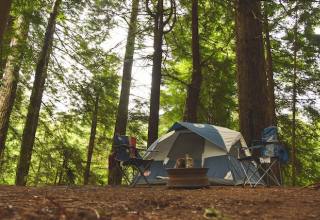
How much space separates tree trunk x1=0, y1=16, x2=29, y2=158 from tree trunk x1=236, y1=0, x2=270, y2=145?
5269mm

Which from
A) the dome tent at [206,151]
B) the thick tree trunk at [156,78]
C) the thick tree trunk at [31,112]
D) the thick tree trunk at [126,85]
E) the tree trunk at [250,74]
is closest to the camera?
the dome tent at [206,151]

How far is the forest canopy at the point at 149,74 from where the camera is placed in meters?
9.19

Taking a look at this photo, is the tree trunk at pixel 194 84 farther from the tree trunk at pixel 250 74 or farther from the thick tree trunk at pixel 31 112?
the thick tree trunk at pixel 31 112

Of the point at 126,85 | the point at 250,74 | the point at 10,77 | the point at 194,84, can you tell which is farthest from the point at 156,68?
the point at 10,77

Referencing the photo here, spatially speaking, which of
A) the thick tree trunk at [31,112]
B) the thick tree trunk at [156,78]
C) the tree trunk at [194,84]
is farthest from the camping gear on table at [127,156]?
the tree trunk at [194,84]

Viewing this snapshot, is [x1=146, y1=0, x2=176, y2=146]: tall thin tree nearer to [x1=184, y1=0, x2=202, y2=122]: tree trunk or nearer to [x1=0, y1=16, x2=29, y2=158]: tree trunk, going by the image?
[x1=184, y1=0, x2=202, y2=122]: tree trunk

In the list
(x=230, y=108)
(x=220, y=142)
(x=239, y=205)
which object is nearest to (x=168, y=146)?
(x=220, y=142)

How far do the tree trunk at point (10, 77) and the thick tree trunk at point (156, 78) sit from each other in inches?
163

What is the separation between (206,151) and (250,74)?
2061 mm

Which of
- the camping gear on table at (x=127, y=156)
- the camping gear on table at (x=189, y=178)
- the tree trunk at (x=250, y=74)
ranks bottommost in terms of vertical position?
the camping gear on table at (x=189, y=178)

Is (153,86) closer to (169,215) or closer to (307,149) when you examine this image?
(307,149)

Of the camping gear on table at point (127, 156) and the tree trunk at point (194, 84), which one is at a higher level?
the tree trunk at point (194, 84)

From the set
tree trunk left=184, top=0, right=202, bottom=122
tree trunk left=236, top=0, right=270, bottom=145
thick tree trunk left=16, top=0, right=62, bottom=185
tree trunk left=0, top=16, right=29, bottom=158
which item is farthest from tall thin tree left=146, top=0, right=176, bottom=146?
tree trunk left=0, top=16, right=29, bottom=158

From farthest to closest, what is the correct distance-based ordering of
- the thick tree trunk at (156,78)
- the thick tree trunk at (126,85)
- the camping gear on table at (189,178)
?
the thick tree trunk at (126,85) < the thick tree trunk at (156,78) < the camping gear on table at (189,178)
